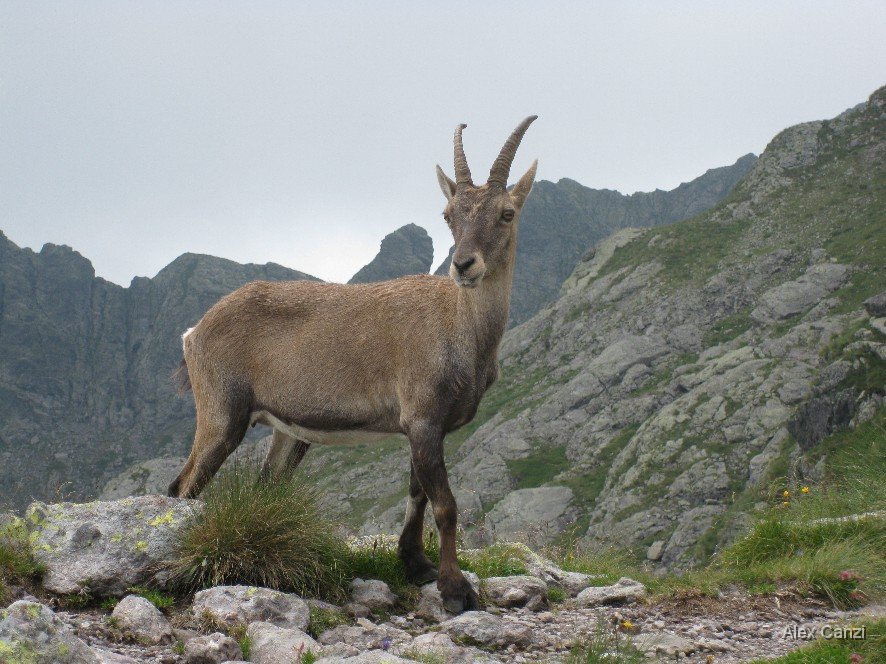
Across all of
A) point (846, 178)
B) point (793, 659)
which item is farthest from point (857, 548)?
point (846, 178)

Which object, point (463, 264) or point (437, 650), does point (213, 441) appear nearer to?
point (463, 264)

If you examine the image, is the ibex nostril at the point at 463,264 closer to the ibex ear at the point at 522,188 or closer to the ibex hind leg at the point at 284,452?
the ibex ear at the point at 522,188

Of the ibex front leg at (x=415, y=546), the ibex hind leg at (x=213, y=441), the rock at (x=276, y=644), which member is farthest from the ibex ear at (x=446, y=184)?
the rock at (x=276, y=644)

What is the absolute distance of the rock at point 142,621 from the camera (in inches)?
272

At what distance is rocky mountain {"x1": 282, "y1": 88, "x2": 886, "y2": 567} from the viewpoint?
86.0m

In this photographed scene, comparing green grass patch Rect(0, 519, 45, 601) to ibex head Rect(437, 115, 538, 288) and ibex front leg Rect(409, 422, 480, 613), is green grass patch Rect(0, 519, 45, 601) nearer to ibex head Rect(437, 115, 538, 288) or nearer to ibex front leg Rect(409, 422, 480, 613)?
ibex front leg Rect(409, 422, 480, 613)

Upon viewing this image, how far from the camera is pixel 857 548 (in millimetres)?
9328

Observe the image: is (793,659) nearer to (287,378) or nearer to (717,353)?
(287,378)

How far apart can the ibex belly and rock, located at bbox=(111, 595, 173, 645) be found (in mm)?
2921

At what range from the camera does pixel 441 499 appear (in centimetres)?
865

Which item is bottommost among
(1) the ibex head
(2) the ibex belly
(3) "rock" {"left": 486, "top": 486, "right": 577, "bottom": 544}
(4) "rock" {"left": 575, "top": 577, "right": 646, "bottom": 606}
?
(3) "rock" {"left": 486, "top": 486, "right": 577, "bottom": 544}

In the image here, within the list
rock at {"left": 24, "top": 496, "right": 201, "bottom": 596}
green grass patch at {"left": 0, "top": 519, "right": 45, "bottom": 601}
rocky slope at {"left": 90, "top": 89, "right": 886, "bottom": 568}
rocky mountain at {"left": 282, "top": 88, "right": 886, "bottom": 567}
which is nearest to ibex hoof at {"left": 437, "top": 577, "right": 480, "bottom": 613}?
rock at {"left": 24, "top": 496, "right": 201, "bottom": 596}

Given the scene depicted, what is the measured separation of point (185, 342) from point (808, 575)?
8.89 meters

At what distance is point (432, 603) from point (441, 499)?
124 cm
